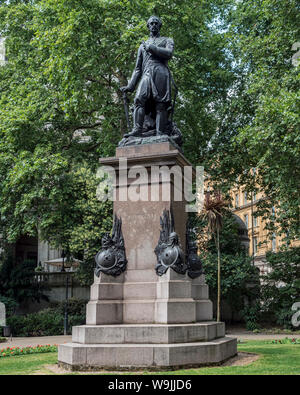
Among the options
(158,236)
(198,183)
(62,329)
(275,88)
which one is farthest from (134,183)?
(62,329)

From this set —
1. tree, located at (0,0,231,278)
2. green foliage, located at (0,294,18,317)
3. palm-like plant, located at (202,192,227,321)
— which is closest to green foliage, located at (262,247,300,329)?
palm-like plant, located at (202,192,227,321)

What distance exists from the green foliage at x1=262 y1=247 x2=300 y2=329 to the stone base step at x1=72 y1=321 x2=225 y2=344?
57.1ft

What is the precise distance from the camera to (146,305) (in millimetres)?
9055

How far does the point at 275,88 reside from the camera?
19.2m

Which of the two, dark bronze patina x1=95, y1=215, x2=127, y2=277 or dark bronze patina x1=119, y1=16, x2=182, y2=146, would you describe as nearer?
dark bronze patina x1=95, y1=215, x2=127, y2=277

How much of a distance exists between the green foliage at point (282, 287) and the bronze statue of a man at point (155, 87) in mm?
16778

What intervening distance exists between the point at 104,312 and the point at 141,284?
87 cm

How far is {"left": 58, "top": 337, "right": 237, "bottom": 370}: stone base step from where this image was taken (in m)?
7.89

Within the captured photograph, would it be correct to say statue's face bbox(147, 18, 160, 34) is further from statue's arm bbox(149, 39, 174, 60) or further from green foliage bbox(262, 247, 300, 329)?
green foliage bbox(262, 247, 300, 329)

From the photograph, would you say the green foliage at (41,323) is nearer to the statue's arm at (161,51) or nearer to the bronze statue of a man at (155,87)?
the bronze statue of a man at (155,87)

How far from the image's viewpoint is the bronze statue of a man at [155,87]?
10.7 meters

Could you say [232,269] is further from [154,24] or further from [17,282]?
[154,24]
